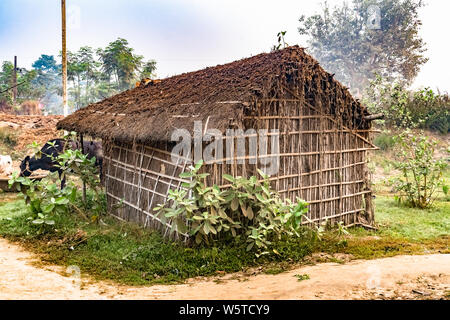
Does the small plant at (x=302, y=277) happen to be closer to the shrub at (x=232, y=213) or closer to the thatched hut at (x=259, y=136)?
the shrub at (x=232, y=213)

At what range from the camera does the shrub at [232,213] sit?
5.54 m

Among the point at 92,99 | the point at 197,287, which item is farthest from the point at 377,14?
the point at 197,287

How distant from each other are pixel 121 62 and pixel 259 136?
2167 centimetres

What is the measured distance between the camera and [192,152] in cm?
599

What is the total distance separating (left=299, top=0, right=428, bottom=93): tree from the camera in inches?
952

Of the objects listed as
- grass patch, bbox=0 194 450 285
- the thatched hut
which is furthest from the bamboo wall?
grass patch, bbox=0 194 450 285

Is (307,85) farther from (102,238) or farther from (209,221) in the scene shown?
(102,238)

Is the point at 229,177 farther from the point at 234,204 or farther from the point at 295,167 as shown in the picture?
the point at 295,167

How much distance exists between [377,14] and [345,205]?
70.2 ft

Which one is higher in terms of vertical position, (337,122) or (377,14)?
(377,14)

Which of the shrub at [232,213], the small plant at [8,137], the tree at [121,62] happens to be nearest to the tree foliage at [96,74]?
the tree at [121,62]

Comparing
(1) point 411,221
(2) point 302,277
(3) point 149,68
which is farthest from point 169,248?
(3) point 149,68

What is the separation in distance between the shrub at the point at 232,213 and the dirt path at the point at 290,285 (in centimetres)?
74

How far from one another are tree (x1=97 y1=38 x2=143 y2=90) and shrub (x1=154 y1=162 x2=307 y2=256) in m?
21.9
